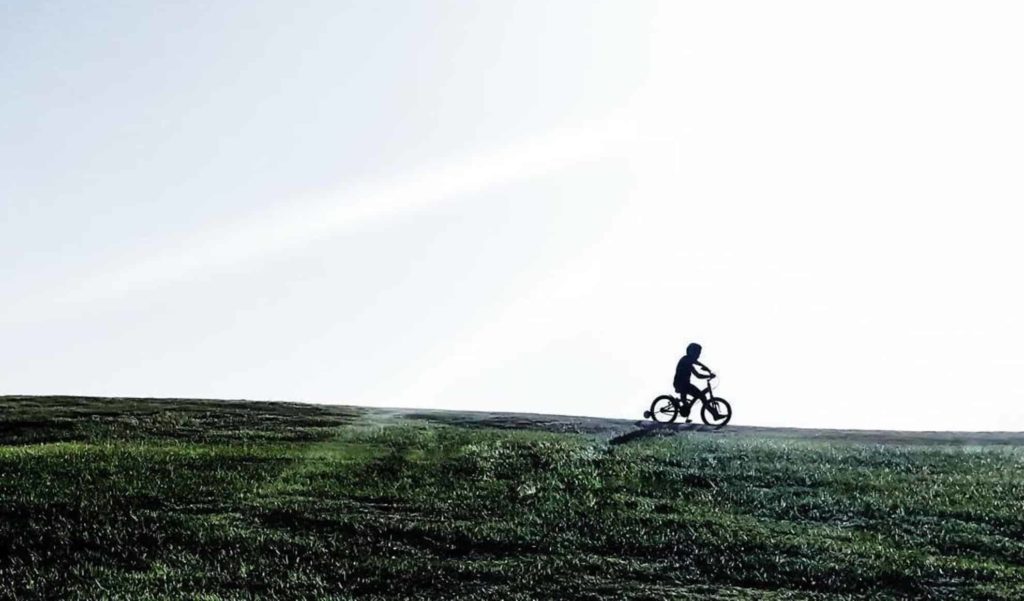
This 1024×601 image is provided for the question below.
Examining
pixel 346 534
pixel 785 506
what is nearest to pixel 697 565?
pixel 785 506

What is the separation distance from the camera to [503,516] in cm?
2092

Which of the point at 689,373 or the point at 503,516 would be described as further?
the point at 689,373

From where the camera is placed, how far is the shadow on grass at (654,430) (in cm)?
3178

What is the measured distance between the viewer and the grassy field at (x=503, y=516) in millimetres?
16781

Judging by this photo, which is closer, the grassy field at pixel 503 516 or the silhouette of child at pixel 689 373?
the grassy field at pixel 503 516

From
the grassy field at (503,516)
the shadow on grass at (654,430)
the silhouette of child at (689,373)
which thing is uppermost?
the silhouette of child at (689,373)

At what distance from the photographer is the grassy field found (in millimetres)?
16781

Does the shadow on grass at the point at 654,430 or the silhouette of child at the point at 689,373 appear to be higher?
the silhouette of child at the point at 689,373

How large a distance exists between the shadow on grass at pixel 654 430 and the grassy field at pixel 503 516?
25 centimetres

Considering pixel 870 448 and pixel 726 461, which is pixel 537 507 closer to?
pixel 726 461

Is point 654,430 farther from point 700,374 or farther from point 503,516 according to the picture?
point 503,516

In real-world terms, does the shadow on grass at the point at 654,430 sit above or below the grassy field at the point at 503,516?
above

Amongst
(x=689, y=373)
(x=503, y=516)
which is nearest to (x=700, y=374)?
(x=689, y=373)

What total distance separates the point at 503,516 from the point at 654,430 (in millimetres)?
13794
